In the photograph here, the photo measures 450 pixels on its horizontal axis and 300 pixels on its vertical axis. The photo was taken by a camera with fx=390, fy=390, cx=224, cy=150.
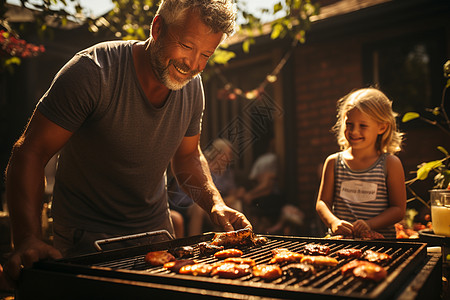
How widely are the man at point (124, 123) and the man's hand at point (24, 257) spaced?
45 cm

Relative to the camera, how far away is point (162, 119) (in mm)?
Result: 2430

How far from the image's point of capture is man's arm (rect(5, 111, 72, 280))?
1.57 metres

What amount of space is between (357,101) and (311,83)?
4369mm

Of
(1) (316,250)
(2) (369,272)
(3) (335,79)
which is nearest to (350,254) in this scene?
(1) (316,250)

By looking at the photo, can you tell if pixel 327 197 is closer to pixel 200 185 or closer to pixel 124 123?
pixel 200 185

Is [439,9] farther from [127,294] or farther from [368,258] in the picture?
[127,294]

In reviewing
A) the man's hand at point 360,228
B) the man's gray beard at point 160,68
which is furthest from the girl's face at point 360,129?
the man's gray beard at point 160,68

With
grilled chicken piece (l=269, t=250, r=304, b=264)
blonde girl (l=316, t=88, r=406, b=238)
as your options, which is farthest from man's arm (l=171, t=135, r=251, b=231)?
blonde girl (l=316, t=88, r=406, b=238)

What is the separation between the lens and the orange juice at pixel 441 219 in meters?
2.43

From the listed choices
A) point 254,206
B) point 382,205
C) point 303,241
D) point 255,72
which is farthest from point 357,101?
point 255,72

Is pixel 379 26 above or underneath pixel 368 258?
above

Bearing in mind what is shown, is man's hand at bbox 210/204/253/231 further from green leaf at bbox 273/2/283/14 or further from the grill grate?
green leaf at bbox 273/2/283/14

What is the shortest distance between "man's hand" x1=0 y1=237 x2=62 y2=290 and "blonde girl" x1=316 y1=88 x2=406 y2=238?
6.31ft

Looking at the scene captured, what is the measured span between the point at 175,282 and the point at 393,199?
2.20 m
